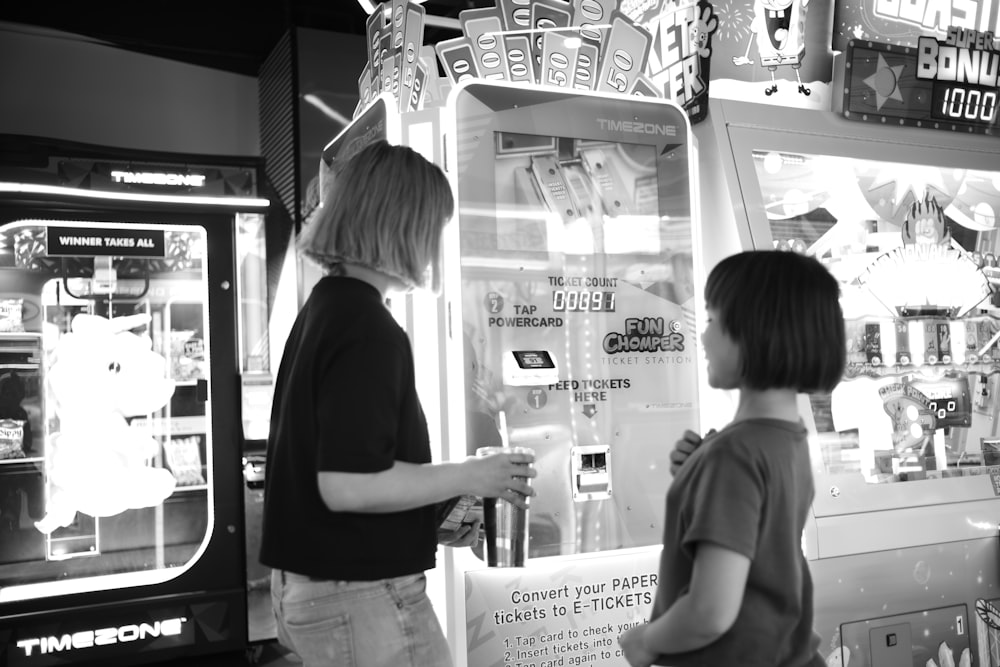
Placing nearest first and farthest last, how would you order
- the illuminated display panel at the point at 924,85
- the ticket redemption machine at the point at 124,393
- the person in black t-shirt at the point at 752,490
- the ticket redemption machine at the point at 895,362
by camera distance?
the person in black t-shirt at the point at 752,490
the ticket redemption machine at the point at 895,362
the illuminated display panel at the point at 924,85
the ticket redemption machine at the point at 124,393

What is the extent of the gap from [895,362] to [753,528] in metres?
1.66

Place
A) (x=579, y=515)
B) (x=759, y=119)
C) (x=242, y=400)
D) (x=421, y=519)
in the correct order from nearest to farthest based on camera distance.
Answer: (x=421, y=519) → (x=579, y=515) → (x=759, y=119) → (x=242, y=400)

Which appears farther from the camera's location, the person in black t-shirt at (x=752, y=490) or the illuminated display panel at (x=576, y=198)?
the illuminated display panel at (x=576, y=198)

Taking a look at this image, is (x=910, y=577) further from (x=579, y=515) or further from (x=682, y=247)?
(x=682, y=247)

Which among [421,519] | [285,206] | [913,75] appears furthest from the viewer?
[285,206]

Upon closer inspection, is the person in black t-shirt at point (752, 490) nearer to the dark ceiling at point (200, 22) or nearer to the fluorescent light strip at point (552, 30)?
the fluorescent light strip at point (552, 30)

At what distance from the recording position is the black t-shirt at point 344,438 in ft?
3.89

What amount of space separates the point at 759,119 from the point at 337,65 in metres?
3.02

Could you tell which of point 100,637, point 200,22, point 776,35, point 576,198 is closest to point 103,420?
point 100,637

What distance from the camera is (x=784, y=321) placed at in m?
1.08

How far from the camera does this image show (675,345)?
232 centimetres

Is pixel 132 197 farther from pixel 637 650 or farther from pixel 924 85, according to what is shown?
pixel 637 650

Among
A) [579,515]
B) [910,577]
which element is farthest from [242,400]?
[910,577]

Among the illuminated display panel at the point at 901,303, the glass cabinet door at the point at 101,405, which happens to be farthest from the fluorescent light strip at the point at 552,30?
the glass cabinet door at the point at 101,405
